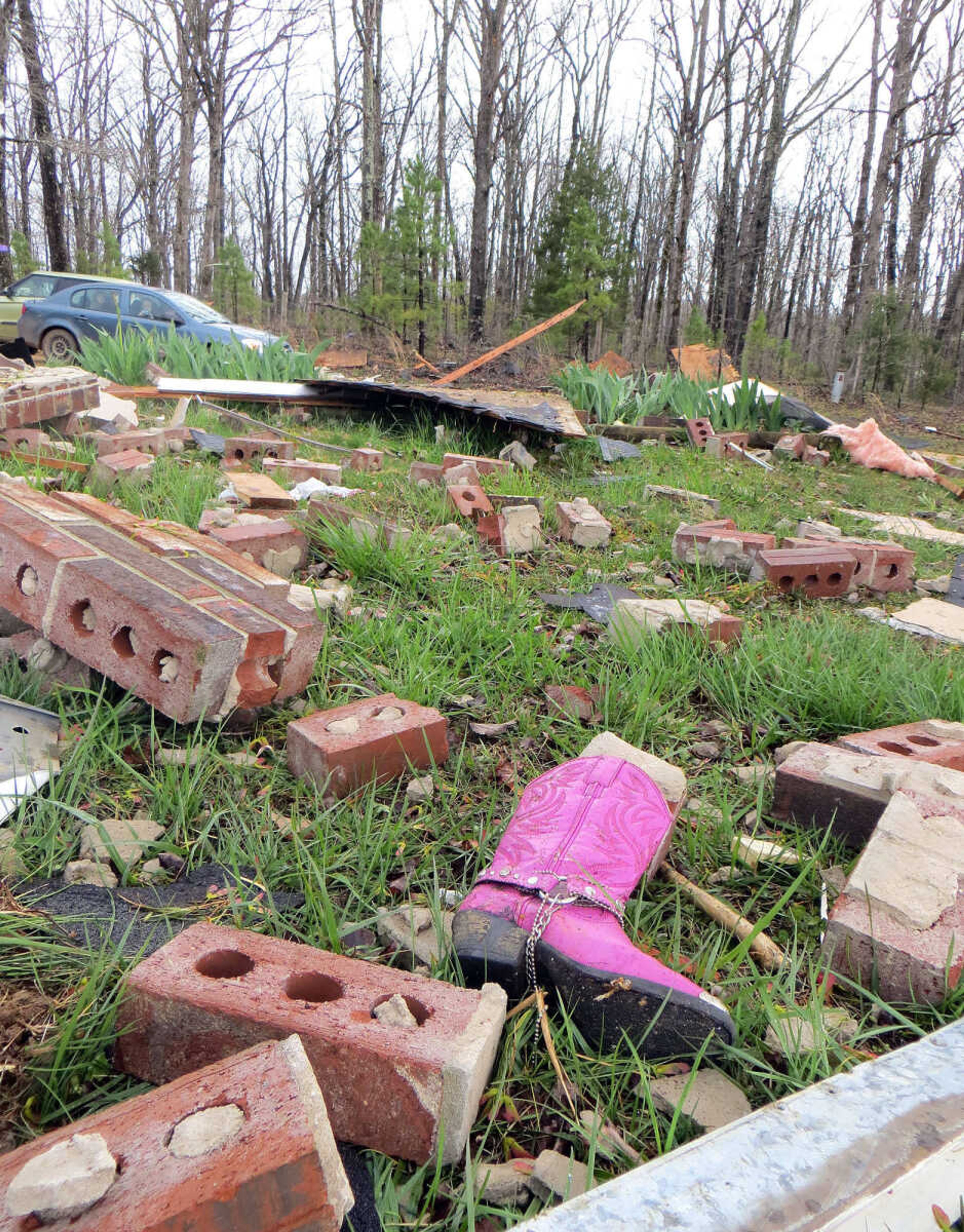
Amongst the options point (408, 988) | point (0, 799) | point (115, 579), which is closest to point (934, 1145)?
point (408, 988)

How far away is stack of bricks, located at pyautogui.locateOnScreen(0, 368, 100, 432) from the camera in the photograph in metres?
4.61

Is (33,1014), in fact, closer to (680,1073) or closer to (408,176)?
(680,1073)

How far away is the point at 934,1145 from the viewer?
3.20 ft

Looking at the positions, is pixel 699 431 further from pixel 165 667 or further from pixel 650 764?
pixel 165 667

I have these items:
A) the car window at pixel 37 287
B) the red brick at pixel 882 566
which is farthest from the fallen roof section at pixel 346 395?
the car window at pixel 37 287

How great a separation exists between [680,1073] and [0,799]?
1391 millimetres

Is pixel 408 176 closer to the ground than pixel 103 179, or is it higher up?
closer to the ground

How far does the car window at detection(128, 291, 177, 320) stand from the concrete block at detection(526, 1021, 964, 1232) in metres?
11.3

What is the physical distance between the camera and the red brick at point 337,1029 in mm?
1059

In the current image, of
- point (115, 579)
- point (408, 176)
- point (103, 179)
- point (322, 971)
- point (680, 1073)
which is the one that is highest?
point (103, 179)

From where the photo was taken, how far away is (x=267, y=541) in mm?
3078

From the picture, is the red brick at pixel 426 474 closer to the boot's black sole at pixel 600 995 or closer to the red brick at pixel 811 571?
the red brick at pixel 811 571

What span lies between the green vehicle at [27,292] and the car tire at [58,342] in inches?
14.0

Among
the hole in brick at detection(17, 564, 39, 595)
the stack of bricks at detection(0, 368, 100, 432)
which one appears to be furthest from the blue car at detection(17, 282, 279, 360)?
the hole in brick at detection(17, 564, 39, 595)
